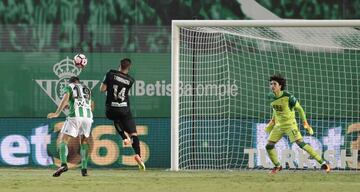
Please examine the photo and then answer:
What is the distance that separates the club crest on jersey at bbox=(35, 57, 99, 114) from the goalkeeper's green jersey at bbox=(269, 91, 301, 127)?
3721mm

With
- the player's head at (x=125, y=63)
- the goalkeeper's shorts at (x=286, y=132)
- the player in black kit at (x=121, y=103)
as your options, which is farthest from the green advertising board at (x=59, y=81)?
the goalkeeper's shorts at (x=286, y=132)

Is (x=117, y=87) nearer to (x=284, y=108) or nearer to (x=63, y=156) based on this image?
(x=63, y=156)

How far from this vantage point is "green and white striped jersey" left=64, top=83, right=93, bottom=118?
44.3ft

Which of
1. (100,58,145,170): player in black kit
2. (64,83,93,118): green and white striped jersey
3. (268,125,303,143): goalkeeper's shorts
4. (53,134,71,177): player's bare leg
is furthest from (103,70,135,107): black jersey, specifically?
(268,125,303,143): goalkeeper's shorts

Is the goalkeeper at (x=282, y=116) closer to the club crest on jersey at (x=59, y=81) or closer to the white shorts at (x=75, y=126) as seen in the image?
the white shorts at (x=75, y=126)

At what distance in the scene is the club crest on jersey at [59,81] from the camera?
1727cm

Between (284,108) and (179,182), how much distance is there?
3.16 metres

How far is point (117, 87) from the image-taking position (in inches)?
590

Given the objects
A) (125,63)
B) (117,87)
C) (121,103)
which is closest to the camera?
(125,63)

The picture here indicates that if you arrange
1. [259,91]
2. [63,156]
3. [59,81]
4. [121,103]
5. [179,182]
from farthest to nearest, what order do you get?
[59,81] < [259,91] < [121,103] < [63,156] < [179,182]

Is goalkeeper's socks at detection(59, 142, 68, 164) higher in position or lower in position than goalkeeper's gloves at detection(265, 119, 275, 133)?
lower

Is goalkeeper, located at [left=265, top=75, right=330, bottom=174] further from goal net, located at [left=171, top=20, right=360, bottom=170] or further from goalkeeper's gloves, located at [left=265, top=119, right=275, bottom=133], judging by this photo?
goal net, located at [left=171, top=20, right=360, bottom=170]

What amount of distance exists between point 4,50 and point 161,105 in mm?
2908

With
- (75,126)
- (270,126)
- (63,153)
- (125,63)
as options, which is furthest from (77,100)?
(270,126)
